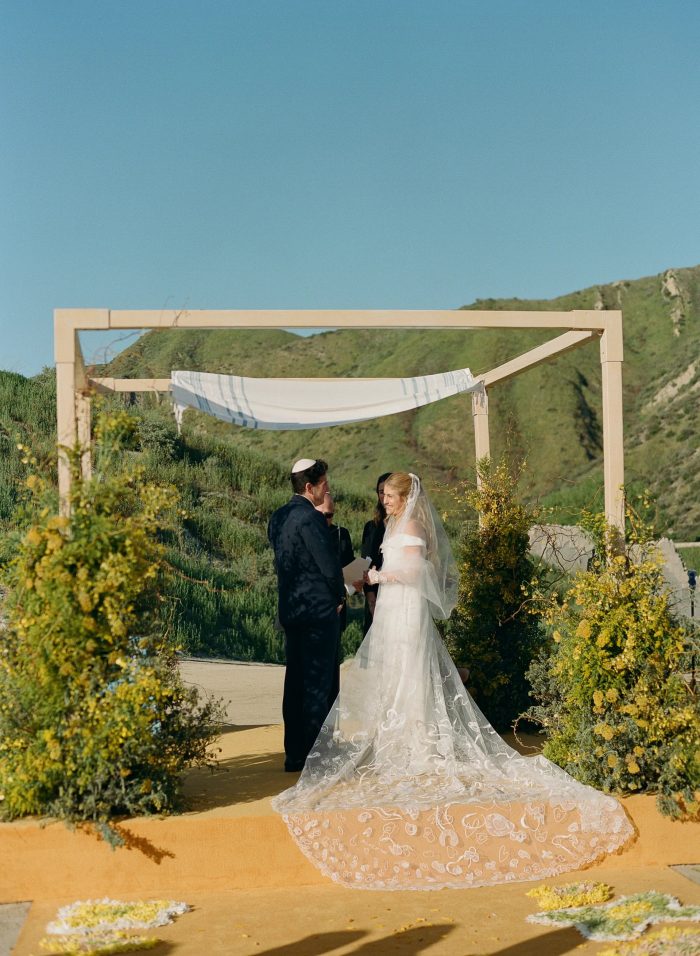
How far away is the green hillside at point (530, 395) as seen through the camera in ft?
135

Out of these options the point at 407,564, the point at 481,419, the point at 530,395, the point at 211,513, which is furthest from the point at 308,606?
the point at 530,395

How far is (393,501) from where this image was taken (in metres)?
5.73

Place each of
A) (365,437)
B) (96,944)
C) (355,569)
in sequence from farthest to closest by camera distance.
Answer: (365,437) < (355,569) < (96,944)

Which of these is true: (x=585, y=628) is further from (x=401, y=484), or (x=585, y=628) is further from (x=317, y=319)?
(x=317, y=319)

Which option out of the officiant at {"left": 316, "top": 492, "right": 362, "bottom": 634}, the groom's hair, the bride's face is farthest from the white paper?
the groom's hair

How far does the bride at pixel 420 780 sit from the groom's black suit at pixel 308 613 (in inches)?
6.8

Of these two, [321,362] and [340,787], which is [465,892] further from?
[321,362]

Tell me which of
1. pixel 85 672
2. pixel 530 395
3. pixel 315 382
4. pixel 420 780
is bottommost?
pixel 420 780

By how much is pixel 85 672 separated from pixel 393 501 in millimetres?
1936

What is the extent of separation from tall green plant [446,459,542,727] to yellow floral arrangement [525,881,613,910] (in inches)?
84.2

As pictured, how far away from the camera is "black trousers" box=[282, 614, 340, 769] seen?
5.50 m

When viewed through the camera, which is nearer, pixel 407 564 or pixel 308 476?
pixel 308 476

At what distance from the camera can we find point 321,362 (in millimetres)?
55750

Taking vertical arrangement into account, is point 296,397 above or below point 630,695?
above
